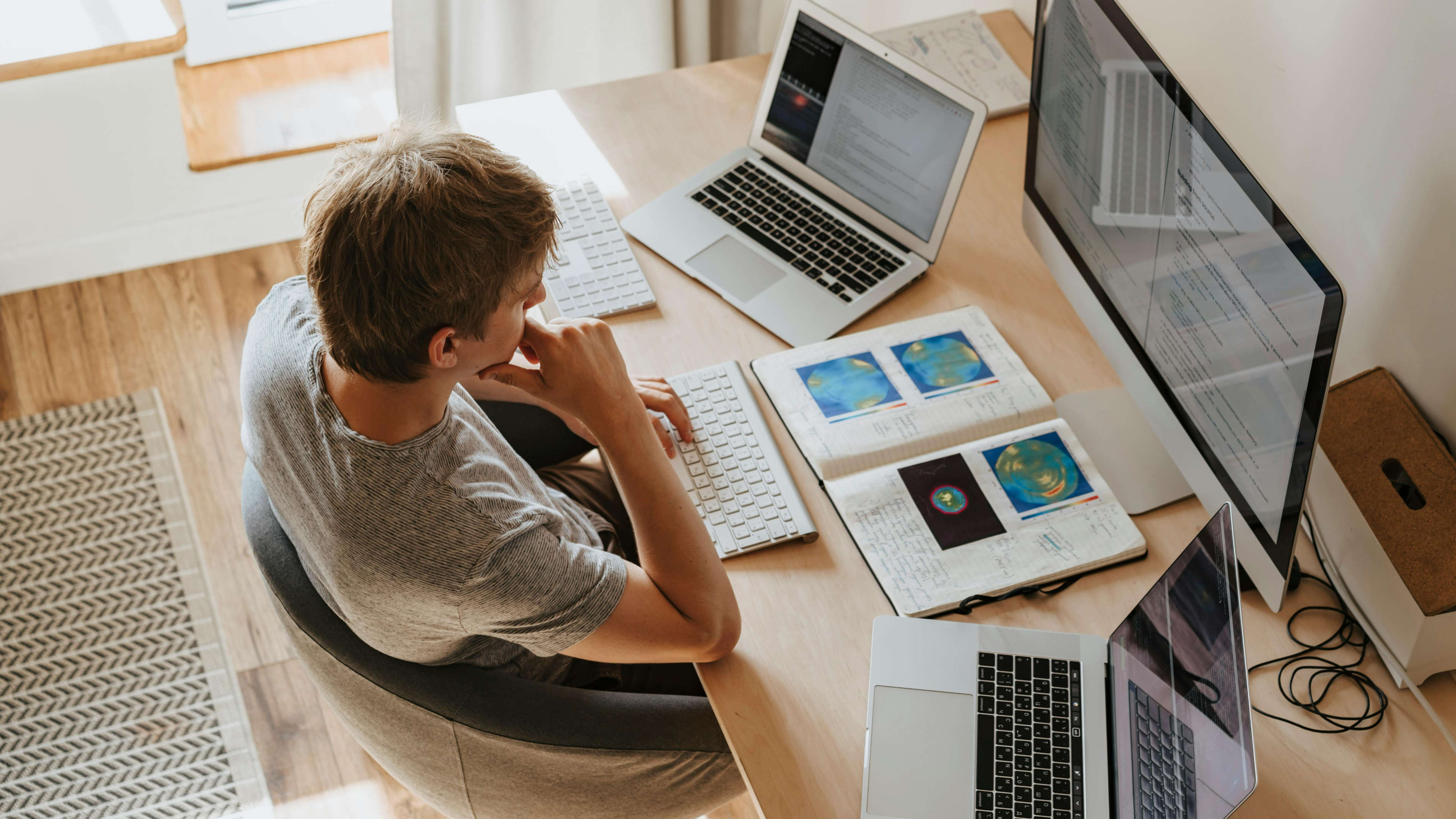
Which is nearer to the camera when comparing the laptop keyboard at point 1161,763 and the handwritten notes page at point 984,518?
the laptop keyboard at point 1161,763

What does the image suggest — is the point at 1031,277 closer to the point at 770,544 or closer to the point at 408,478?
the point at 770,544

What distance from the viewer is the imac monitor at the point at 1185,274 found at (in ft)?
2.99

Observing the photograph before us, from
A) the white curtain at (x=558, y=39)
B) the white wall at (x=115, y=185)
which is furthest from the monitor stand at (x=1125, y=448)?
the white wall at (x=115, y=185)

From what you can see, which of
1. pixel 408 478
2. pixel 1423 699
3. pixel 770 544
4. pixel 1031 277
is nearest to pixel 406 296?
pixel 408 478

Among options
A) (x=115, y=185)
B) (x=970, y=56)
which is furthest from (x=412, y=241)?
(x=115, y=185)

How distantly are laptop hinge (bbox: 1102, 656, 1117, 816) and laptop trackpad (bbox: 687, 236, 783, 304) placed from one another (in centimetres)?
65

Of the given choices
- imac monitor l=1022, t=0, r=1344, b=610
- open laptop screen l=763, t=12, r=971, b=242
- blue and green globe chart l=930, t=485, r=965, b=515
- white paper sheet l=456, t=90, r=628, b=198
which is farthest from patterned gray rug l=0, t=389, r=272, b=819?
imac monitor l=1022, t=0, r=1344, b=610

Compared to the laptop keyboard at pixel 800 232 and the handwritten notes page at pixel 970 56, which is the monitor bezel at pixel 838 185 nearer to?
the laptop keyboard at pixel 800 232

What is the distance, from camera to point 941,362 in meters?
1.39

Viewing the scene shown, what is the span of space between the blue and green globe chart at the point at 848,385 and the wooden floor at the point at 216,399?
773 mm

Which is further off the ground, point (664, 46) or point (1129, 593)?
point (1129, 593)

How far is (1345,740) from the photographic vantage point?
1.04 m

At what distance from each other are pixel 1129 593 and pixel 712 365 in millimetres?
561

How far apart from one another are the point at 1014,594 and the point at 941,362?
337 millimetres
